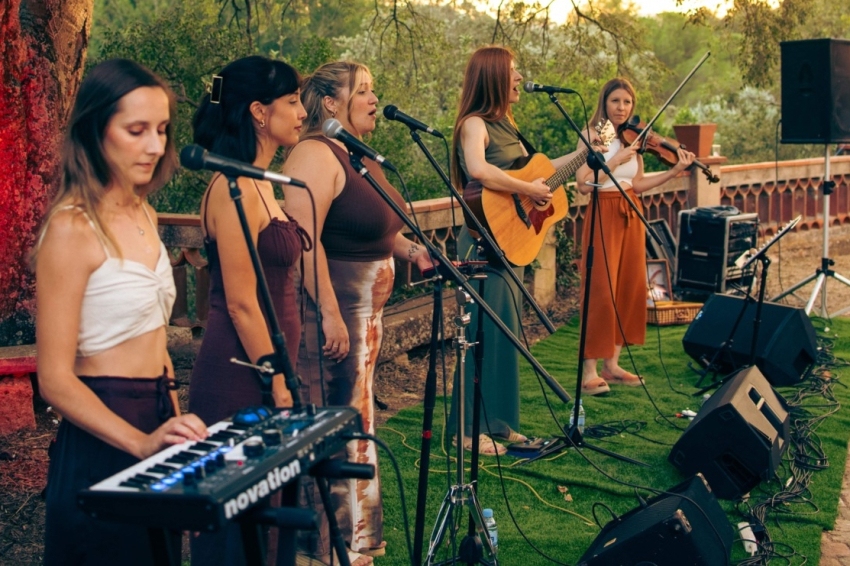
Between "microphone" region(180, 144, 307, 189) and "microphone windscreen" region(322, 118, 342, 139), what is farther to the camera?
"microphone windscreen" region(322, 118, 342, 139)

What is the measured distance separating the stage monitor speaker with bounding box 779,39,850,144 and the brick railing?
198cm

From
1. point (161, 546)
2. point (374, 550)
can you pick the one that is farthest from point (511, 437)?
point (161, 546)

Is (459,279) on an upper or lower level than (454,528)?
upper

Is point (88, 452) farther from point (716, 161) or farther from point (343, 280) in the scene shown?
point (716, 161)

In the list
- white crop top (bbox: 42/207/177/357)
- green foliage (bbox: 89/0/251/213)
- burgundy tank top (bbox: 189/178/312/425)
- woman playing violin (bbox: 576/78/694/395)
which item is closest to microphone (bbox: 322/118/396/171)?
burgundy tank top (bbox: 189/178/312/425)

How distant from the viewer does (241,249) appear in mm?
2885

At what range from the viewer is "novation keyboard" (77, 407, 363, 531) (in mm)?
1915

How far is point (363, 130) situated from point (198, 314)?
319 cm

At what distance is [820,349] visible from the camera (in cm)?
791

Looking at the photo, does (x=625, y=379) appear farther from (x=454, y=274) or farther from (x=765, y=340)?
(x=454, y=274)

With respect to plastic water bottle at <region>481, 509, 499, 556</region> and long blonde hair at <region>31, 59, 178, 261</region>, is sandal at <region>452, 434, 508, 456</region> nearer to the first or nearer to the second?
plastic water bottle at <region>481, 509, 499, 556</region>

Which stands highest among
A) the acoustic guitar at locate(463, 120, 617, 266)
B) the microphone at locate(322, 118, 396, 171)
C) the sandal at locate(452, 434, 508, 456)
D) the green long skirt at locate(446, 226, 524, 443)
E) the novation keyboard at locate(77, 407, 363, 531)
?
the microphone at locate(322, 118, 396, 171)

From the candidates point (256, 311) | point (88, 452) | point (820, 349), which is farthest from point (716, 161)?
point (88, 452)

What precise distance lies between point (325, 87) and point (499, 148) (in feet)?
5.70
